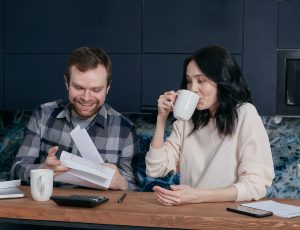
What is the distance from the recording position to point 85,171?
1.55 metres

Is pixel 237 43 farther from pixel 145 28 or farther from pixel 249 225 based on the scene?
pixel 249 225

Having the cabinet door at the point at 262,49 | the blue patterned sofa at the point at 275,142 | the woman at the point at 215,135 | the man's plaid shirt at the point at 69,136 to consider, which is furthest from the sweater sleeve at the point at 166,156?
the cabinet door at the point at 262,49

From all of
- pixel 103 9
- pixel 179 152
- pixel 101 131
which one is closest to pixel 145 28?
pixel 103 9

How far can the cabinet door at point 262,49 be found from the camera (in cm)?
240

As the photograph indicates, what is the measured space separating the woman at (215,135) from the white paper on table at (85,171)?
0.76ft

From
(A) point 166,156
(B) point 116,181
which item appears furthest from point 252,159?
(B) point 116,181

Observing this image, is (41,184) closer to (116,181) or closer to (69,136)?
(116,181)

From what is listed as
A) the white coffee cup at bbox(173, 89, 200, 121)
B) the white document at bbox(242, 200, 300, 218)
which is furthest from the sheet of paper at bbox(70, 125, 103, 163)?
the white document at bbox(242, 200, 300, 218)

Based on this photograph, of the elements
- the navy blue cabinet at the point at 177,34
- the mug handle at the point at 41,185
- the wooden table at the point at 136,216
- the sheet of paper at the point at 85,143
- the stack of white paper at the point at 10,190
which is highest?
the navy blue cabinet at the point at 177,34

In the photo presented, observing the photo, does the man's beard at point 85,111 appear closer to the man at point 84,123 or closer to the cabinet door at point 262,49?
the man at point 84,123

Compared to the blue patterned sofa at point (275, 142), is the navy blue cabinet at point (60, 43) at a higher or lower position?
higher

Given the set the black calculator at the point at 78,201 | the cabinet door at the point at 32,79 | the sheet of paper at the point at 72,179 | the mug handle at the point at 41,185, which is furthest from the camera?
the cabinet door at the point at 32,79

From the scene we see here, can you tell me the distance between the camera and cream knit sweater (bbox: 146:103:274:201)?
64.0 inches

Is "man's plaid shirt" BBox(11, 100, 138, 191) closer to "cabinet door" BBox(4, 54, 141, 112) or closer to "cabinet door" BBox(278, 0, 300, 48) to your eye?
"cabinet door" BBox(4, 54, 141, 112)
